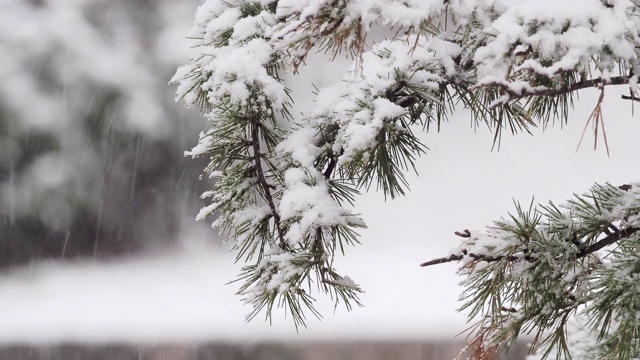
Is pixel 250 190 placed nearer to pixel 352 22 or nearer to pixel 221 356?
pixel 352 22

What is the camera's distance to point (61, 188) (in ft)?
8.81

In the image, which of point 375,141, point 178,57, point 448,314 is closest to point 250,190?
point 375,141

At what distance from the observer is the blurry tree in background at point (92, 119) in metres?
2.63

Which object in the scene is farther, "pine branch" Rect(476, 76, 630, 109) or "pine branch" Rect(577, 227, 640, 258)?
"pine branch" Rect(577, 227, 640, 258)

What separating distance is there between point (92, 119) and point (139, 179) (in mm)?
331

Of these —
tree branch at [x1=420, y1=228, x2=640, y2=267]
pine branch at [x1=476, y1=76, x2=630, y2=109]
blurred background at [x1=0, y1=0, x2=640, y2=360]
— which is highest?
blurred background at [x1=0, y1=0, x2=640, y2=360]

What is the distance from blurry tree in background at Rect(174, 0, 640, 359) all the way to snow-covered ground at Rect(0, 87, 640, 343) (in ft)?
4.81

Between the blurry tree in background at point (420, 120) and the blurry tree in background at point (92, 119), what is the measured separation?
6.97 feet

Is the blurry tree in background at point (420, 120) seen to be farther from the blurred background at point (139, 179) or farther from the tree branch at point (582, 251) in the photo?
the blurred background at point (139, 179)

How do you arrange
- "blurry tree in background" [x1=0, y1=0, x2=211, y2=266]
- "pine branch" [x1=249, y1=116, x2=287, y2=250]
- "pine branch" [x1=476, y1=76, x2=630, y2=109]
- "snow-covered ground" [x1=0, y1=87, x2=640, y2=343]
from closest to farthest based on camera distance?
"pine branch" [x1=476, y1=76, x2=630, y2=109] < "pine branch" [x1=249, y1=116, x2=287, y2=250] < "snow-covered ground" [x1=0, y1=87, x2=640, y2=343] < "blurry tree in background" [x1=0, y1=0, x2=211, y2=266]

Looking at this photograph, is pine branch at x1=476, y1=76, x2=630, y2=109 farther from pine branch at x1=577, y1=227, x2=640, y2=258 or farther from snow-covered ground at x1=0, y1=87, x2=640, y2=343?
snow-covered ground at x1=0, y1=87, x2=640, y2=343

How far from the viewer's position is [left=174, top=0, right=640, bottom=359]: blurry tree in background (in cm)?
35

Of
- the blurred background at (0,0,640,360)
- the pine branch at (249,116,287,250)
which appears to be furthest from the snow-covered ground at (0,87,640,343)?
the pine branch at (249,116,287,250)

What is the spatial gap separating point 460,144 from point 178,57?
126 centimetres
